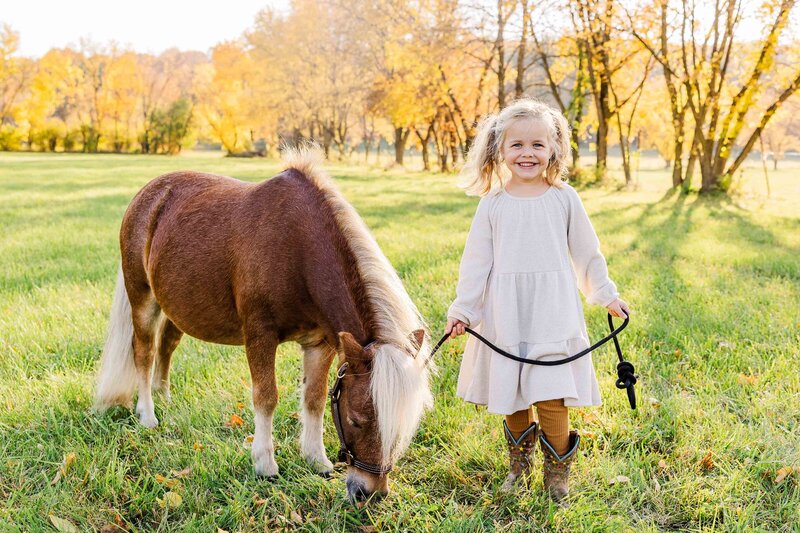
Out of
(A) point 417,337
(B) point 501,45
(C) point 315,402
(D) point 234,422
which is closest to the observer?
(A) point 417,337

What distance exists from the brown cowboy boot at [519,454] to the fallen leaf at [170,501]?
1.59 meters

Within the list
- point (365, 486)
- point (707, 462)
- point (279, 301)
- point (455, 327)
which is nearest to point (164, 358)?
point (279, 301)

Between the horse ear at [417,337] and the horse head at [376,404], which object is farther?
the horse ear at [417,337]

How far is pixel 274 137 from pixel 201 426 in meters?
51.3

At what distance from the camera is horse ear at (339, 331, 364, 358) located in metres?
2.36

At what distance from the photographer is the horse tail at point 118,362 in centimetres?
371

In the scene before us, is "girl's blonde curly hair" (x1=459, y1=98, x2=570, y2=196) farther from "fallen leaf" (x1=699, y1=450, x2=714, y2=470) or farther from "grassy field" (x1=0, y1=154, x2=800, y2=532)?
"fallen leaf" (x1=699, y1=450, x2=714, y2=470)

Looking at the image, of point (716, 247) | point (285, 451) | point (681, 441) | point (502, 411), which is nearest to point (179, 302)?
point (285, 451)

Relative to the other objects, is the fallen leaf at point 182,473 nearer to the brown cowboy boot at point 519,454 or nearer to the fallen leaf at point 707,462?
the brown cowboy boot at point 519,454

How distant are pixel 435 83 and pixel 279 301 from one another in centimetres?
2288

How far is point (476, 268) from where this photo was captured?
286cm

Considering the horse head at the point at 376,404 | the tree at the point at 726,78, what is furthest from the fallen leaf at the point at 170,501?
the tree at the point at 726,78

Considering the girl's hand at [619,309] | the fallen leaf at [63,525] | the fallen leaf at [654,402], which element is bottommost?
the fallen leaf at [63,525]

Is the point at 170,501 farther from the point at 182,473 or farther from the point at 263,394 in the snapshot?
the point at 263,394
